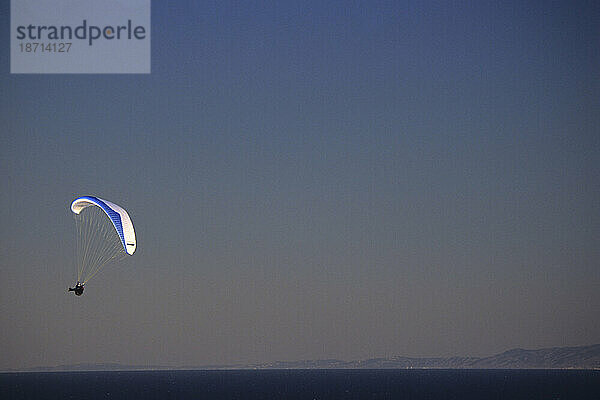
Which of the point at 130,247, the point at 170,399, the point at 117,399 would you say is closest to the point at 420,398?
the point at 170,399

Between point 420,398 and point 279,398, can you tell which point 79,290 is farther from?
point 420,398

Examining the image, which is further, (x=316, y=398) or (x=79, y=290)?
(x=316, y=398)

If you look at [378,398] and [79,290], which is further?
[378,398]

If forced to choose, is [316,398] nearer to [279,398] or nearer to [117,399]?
[279,398]

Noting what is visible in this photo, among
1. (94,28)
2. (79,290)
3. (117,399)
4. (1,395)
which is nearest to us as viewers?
(94,28)

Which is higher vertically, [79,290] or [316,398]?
[79,290]

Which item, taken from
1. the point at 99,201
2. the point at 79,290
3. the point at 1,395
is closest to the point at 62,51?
→ the point at 99,201

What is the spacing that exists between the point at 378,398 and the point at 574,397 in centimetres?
2055

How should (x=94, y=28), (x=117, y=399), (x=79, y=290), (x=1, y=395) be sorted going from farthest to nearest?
(x=1, y=395) < (x=117, y=399) < (x=79, y=290) < (x=94, y=28)

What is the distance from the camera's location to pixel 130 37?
24.5 meters

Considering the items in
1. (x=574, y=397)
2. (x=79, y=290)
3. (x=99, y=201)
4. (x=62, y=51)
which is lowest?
(x=574, y=397)

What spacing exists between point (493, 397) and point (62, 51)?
72598mm

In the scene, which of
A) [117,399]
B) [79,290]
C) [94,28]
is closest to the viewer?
[94,28]

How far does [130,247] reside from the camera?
89.0 feet
